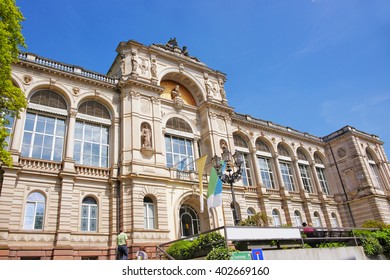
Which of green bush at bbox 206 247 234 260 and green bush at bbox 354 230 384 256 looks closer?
green bush at bbox 206 247 234 260

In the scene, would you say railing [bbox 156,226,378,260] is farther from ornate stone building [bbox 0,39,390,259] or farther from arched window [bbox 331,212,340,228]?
arched window [bbox 331,212,340,228]

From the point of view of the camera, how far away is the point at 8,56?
12086 mm

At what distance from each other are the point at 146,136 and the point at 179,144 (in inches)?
A: 158

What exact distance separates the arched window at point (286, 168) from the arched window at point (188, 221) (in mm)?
13262

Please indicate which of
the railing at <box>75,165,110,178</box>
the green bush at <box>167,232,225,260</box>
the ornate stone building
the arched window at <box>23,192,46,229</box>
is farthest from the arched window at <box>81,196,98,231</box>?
Answer: the green bush at <box>167,232,225,260</box>

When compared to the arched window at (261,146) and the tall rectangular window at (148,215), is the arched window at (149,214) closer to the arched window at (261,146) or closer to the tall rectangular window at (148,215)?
the tall rectangular window at (148,215)

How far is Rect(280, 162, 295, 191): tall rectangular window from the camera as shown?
31555mm

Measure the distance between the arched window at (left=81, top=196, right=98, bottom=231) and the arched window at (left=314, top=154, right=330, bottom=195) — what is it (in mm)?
27221

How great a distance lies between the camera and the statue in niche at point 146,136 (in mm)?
20791

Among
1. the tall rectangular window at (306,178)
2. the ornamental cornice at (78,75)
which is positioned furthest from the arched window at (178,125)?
the tall rectangular window at (306,178)

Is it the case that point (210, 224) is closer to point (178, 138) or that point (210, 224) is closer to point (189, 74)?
point (178, 138)

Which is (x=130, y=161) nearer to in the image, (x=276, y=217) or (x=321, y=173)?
(x=276, y=217)

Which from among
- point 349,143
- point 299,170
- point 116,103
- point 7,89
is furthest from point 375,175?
point 7,89
